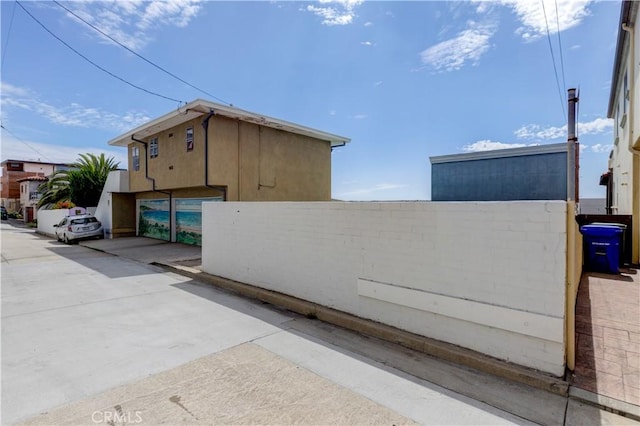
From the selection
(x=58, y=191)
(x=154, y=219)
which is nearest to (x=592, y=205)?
(x=154, y=219)

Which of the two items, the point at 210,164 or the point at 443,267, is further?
the point at 210,164

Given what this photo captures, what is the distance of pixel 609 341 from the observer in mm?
4113

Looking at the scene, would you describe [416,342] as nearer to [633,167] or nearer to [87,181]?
[633,167]

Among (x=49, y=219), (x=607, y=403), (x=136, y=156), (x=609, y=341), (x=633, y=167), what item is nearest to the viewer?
(x=607, y=403)

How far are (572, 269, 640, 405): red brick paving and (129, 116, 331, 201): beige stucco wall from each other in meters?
11.2

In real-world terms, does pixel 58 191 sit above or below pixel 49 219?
above

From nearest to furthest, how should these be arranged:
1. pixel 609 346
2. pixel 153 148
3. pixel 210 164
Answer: pixel 609 346
pixel 210 164
pixel 153 148

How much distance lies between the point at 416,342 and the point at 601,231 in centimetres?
684

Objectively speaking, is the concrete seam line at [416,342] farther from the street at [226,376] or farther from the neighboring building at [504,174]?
the neighboring building at [504,174]

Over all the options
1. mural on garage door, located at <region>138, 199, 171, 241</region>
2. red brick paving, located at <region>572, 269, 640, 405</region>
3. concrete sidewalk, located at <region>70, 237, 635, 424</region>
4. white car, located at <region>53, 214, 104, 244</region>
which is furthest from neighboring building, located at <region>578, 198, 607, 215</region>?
white car, located at <region>53, 214, 104, 244</region>

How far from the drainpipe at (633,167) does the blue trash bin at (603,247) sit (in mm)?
1047

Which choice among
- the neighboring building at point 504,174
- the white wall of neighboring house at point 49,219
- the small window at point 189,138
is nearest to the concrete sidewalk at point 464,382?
the neighboring building at point 504,174

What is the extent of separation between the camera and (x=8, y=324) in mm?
5125

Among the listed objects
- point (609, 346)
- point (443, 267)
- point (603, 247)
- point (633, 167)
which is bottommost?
point (609, 346)
